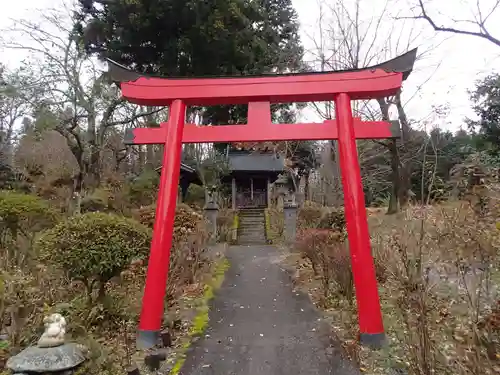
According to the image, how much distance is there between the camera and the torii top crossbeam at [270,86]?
5770 millimetres

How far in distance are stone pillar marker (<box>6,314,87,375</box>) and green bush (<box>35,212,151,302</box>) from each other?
160 cm

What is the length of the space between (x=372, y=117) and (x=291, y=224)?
17.4 feet

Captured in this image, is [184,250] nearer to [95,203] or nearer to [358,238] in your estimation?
[358,238]

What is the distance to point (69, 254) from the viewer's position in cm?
485

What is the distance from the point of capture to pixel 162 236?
544 cm

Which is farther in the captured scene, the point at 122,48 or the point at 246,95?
the point at 122,48

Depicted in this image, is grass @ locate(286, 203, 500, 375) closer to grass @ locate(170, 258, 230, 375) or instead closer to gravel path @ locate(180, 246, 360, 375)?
gravel path @ locate(180, 246, 360, 375)

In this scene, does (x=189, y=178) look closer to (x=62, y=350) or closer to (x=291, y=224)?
(x=291, y=224)

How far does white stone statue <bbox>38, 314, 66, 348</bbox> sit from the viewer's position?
3.24 metres

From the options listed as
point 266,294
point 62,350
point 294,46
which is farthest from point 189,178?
point 62,350

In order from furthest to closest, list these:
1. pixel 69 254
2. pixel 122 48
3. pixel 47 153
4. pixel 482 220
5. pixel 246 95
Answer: pixel 47 153 < pixel 122 48 < pixel 482 220 < pixel 246 95 < pixel 69 254

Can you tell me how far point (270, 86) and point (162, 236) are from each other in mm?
2665

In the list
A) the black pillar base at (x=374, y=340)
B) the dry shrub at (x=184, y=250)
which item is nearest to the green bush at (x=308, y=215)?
the dry shrub at (x=184, y=250)

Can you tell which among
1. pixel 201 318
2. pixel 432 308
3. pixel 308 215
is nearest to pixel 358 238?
pixel 432 308
